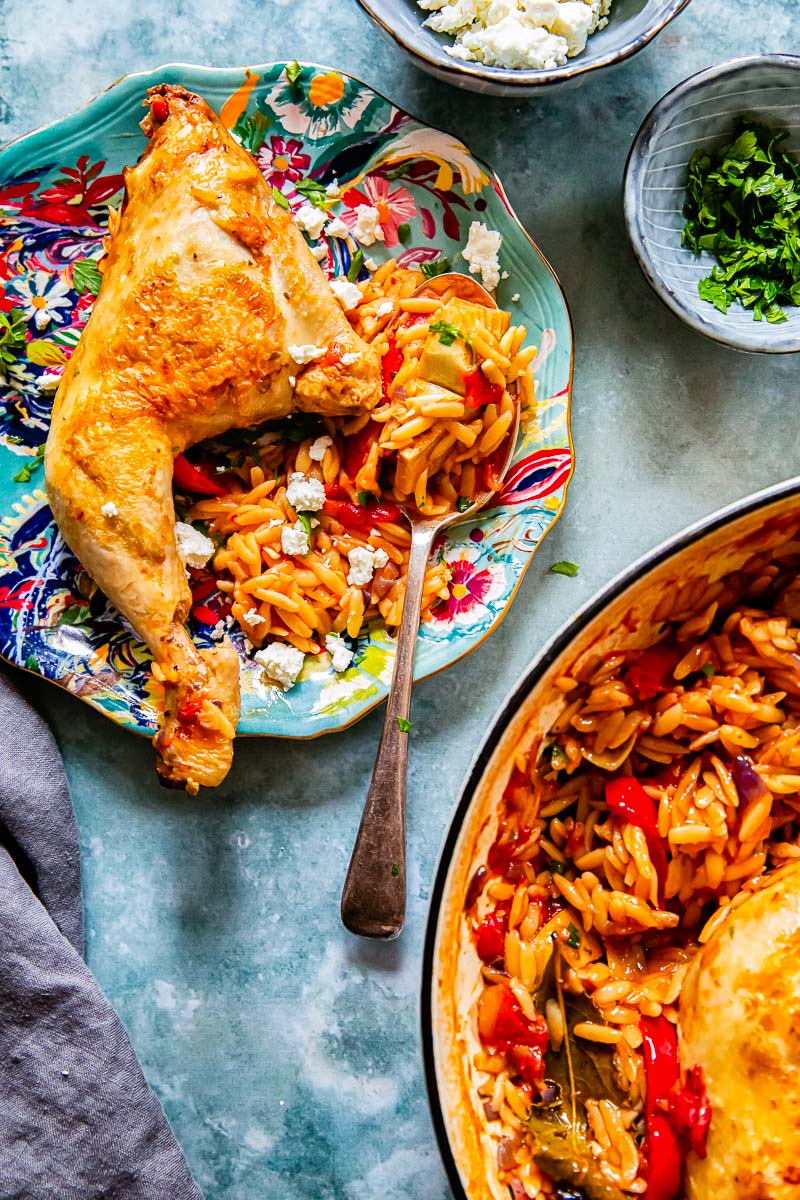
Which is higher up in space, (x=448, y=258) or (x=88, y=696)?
(x=448, y=258)

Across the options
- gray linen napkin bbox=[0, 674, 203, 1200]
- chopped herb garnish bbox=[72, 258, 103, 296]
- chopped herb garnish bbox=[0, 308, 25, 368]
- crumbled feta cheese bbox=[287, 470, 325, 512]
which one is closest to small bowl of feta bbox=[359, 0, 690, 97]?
chopped herb garnish bbox=[72, 258, 103, 296]

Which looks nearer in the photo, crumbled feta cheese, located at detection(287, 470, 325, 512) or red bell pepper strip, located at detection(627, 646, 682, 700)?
red bell pepper strip, located at detection(627, 646, 682, 700)

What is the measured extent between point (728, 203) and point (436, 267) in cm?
82

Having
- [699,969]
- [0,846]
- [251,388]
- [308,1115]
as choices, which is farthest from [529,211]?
[308,1115]

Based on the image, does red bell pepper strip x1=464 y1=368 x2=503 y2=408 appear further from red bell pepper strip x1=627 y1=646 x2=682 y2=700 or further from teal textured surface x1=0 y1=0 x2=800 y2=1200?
red bell pepper strip x1=627 y1=646 x2=682 y2=700

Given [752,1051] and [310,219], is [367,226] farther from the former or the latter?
[752,1051]

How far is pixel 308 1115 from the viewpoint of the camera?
A: 2844mm

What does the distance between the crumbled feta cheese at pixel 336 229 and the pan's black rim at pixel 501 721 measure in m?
1.30

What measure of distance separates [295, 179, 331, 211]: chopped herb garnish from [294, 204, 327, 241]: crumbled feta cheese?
4 centimetres

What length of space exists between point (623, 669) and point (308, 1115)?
61.3 inches

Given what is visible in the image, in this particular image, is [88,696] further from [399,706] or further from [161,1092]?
[161,1092]

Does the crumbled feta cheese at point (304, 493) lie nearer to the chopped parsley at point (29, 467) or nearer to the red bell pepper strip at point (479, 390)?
the red bell pepper strip at point (479, 390)

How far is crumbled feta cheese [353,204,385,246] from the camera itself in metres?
2.79

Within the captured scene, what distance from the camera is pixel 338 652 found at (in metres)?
2.77
